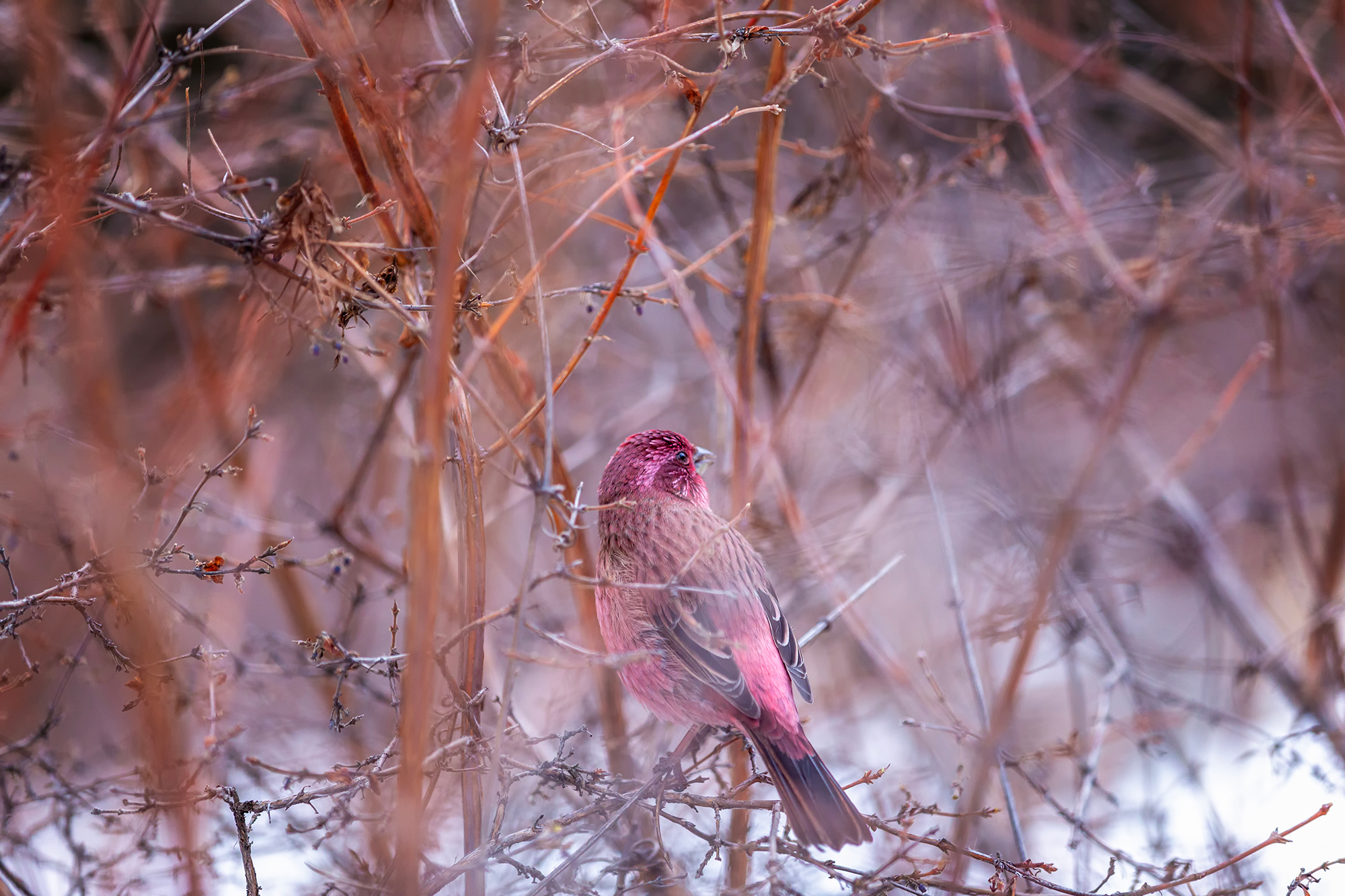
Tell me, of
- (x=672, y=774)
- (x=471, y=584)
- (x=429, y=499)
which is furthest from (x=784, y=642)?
(x=429, y=499)

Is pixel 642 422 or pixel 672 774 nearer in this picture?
pixel 672 774

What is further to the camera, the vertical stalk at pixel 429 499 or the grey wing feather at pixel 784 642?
the grey wing feather at pixel 784 642

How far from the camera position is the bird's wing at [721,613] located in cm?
300

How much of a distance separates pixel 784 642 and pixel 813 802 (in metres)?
0.81

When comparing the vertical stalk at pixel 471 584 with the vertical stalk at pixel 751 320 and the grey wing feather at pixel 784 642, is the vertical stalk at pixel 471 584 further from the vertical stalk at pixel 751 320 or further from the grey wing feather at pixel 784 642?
the grey wing feather at pixel 784 642

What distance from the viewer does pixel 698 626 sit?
9.93 feet

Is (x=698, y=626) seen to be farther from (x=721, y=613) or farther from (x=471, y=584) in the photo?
(x=471, y=584)

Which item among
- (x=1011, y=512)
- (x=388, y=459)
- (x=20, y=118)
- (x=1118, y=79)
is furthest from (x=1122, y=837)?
(x=20, y=118)

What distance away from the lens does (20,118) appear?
11.0 ft

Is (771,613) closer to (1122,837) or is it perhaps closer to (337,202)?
(1122,837)

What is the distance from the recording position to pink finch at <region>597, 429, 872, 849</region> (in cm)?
278

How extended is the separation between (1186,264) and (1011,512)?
4.45ft

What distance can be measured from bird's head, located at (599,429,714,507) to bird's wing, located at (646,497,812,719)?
14cm

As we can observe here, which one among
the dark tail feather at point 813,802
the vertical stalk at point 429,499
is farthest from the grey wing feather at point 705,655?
the vertical stalk at point 429,499
